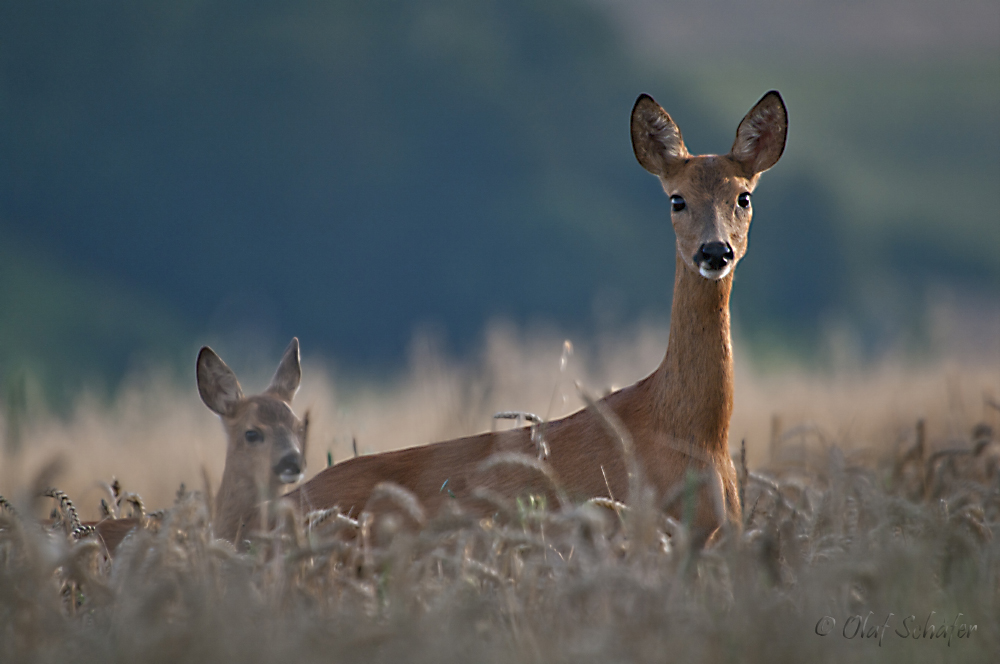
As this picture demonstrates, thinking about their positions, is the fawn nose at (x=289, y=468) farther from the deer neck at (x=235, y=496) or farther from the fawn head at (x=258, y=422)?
the deer neck at (x=235, y=496)

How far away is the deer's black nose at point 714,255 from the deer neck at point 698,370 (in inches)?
6.3

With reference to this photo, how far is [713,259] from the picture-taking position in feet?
12.8

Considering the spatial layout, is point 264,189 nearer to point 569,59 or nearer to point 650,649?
point 569,59

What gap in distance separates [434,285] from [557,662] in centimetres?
7338

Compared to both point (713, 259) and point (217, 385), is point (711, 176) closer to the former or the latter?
point (713, 259)

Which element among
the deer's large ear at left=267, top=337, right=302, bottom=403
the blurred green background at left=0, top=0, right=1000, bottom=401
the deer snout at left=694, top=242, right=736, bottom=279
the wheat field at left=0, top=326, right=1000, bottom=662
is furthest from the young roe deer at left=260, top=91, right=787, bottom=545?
the blurred green background at left=0, top=0, right=1000, bottom=401

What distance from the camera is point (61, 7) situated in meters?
75.6

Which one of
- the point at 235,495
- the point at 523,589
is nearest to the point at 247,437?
the point at 235,495


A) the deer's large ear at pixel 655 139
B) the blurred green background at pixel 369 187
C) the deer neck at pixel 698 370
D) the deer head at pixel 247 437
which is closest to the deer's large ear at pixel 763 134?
the deer's large ear at pixel 655 139

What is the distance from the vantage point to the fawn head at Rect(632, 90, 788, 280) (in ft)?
13.2

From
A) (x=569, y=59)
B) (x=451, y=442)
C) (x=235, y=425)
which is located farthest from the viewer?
(x=569, y=59)

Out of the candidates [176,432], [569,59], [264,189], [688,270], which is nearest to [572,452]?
[688,270]

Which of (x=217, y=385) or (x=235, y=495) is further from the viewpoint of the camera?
(x=217, y=385)

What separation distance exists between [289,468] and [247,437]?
1.38 ft
